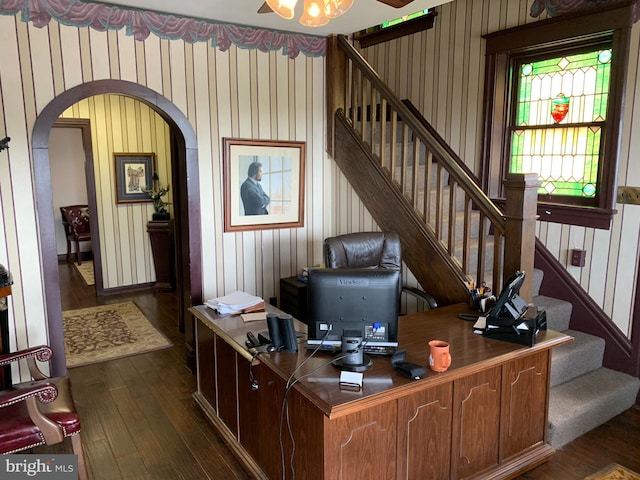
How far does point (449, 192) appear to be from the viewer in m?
3.93

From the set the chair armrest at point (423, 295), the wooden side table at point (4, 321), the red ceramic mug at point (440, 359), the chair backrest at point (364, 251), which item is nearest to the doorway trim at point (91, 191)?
the wooden side table at point (4, 321)

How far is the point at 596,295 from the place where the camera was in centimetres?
363

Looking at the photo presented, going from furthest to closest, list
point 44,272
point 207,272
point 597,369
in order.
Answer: point 207,272, point 597,369, point 44,272

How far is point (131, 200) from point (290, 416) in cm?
511

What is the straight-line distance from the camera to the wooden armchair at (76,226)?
26.9 ft

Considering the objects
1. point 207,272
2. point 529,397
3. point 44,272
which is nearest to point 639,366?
point 529,397

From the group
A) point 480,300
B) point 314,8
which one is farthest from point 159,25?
point 480,300

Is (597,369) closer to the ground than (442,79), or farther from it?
closer to the ground

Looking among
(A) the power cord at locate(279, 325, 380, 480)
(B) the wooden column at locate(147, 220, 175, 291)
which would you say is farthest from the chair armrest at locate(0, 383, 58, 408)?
(B) the wooden column at locate(147, 220, 175, 291)

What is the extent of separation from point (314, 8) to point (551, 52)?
2445 millimetres

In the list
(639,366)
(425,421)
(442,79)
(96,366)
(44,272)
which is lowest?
(96,366)

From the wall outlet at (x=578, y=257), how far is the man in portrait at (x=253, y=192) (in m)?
2.49

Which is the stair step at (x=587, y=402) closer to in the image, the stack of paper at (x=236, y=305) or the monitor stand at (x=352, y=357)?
the monitor stand at (x=352, y=357)

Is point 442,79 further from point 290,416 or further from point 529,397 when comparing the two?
point 290,416
